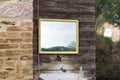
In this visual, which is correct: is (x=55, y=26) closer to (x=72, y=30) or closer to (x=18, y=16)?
(x=72, y=30)

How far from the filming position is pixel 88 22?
5.91 meters

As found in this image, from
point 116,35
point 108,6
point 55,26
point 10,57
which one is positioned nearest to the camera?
point 10,57

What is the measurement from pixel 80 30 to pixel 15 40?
1.42 metres

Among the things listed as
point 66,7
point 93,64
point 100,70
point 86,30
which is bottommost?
point 100,70

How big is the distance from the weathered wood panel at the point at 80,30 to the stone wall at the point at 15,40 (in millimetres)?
718

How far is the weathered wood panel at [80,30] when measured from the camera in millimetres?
5594

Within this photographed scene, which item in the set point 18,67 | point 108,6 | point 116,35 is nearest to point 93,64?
point 18,67

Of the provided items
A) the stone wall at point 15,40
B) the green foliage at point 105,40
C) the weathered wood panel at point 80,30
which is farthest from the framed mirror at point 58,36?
the green foliage at point 105,40

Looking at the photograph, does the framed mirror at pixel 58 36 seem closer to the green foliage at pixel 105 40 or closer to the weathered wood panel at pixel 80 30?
the weathered wood panel at pixel 80 30

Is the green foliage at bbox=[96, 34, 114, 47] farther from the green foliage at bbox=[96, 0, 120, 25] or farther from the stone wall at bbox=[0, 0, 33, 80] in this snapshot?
Result: the stone wall at bbox=[0, 0, 33, 80]

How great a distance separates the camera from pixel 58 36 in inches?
220

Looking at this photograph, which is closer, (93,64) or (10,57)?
(10,57)

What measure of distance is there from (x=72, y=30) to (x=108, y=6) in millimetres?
6909

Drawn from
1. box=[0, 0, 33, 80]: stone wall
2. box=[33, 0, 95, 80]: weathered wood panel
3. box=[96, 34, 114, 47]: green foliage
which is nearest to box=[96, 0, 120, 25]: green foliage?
box=[96, 34, 114, 47]: green foliage
